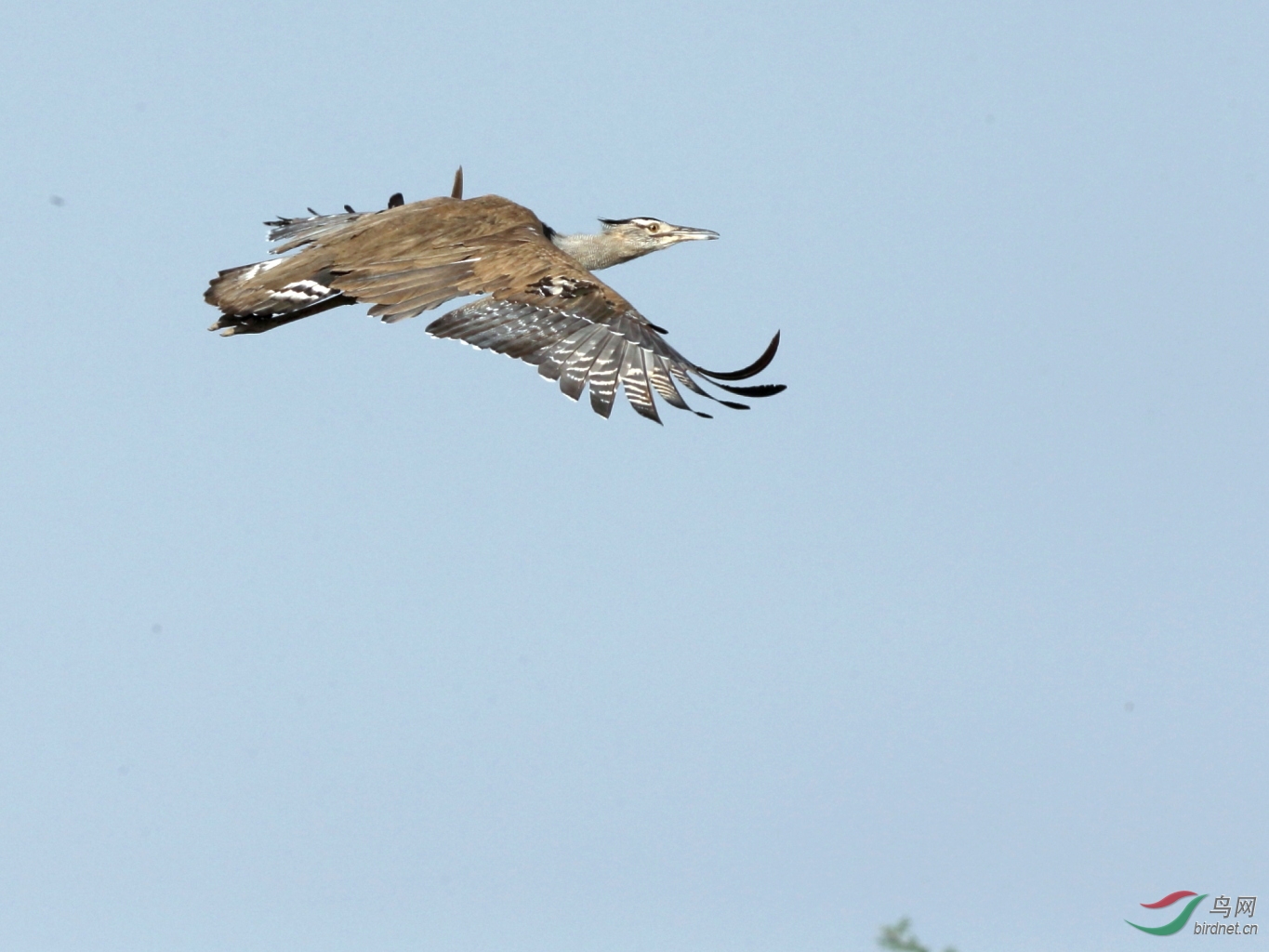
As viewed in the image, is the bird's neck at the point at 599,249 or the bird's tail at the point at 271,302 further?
the bird's neck at the point at 599,249

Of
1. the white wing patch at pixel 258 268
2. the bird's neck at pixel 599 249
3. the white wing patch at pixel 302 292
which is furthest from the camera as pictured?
the bird's neck at pixel 599 249

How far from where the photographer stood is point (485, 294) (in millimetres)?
14852

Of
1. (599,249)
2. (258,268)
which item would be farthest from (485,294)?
(599,249)

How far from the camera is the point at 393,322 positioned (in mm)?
14594

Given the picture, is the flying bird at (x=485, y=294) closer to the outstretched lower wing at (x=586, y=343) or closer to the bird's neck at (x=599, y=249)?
the outstretched lower wing at (x=586, y=343)

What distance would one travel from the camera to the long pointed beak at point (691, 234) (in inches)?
716

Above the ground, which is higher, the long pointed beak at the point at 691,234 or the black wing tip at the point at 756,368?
the long pointed beak at the point at 691,234

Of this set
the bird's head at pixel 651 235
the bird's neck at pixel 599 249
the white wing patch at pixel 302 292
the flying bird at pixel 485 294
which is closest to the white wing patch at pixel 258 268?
the flying bird at pixel 485 294

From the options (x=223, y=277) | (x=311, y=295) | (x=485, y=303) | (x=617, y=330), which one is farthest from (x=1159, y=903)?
(x=223, y=277)

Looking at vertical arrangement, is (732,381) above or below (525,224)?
below

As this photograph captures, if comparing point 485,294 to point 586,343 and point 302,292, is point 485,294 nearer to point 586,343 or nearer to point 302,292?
point 586,343

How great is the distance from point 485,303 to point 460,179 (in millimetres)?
3492

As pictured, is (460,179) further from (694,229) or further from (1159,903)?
(1159,903)

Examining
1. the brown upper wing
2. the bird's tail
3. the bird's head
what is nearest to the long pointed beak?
the bird's head
